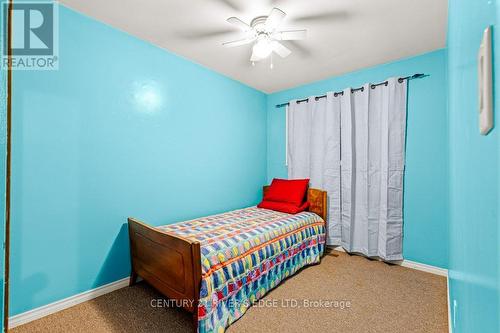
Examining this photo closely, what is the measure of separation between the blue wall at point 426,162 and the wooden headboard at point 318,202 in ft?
3.06

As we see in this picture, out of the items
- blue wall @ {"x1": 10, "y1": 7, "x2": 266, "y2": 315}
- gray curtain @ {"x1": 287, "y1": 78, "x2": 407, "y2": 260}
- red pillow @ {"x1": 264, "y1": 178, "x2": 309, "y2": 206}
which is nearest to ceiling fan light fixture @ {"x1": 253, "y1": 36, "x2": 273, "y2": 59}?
blue wall @ {"x1": 10, "y1": 7, "x2": 266, "y2": 315}

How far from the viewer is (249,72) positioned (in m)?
3.19

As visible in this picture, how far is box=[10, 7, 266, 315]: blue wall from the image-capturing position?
1.75 m

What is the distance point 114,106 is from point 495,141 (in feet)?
8.38

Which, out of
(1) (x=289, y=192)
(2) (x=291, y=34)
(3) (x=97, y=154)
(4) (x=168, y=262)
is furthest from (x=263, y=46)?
(4) (x=168, y=262)

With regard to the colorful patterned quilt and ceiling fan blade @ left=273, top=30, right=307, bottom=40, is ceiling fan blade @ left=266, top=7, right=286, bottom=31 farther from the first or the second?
the colorful patterned quilt

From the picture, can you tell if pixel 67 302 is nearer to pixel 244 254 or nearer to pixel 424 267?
pixel 244 254

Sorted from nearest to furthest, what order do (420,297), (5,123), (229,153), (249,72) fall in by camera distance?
(5,123) → (420,297) → (249,72) → (229,153)

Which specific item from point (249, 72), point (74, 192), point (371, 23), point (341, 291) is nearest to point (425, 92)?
point (371, 23)

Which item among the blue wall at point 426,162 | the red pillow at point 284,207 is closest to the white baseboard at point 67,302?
the blue wall at point 426,162

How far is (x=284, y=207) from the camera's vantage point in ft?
10.0

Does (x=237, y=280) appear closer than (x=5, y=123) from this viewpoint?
No

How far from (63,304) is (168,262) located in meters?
1.00

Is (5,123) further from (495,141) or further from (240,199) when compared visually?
(240,199)
